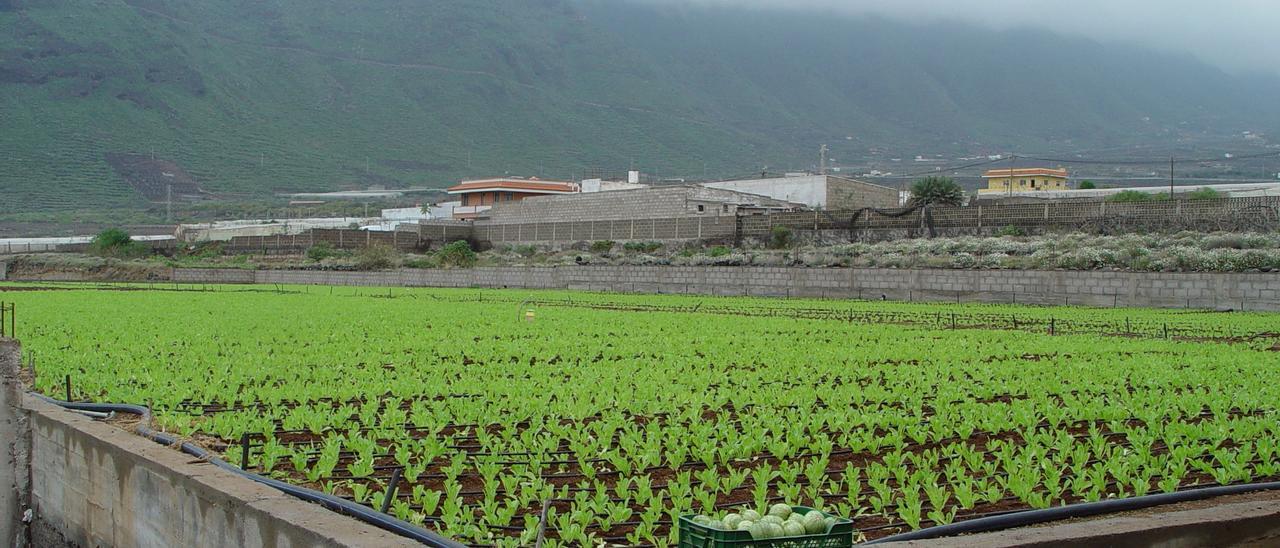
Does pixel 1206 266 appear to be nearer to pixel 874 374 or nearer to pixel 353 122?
pixel 874 374

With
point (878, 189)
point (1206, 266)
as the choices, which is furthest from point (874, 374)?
point (878, 189)

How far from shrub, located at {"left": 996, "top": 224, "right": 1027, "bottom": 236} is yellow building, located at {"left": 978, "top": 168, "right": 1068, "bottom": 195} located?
5076 cm

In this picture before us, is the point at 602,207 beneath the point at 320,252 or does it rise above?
above

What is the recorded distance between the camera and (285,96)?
166 meters

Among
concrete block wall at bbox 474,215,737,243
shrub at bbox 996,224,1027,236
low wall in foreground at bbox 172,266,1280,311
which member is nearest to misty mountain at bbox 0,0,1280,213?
concrete block wall at bbox 474,215,737,243

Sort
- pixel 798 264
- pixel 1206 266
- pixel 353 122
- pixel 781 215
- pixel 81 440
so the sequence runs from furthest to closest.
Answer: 1. pixel 353 122
2. pixel 781 215
3. pixel 798 264
4. pixel 1206 266
5. pixel 81 440

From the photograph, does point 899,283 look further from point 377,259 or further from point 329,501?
point 377,259

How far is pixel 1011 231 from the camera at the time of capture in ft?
147

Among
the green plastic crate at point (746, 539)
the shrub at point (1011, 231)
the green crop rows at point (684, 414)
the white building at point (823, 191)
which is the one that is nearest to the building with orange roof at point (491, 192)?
the white building at point (823, 191)

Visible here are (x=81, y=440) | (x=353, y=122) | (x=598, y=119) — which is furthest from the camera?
(x=598, y=119)

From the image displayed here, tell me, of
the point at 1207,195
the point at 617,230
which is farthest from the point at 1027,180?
the point at 617,230

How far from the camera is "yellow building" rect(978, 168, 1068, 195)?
95250mm

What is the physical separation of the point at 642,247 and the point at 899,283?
2424 centimetres

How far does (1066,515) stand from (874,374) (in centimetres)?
633
